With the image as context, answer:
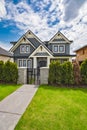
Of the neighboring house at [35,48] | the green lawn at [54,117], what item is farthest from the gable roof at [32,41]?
the green lawn at [54,117]

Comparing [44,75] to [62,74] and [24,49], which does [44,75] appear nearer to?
[62,74]

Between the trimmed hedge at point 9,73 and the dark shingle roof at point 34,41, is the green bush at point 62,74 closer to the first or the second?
the trimmed hedge at point 9,73

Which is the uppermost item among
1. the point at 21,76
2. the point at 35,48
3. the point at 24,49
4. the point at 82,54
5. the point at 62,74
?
the point at 35,48

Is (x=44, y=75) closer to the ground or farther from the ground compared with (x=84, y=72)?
closer to the ground

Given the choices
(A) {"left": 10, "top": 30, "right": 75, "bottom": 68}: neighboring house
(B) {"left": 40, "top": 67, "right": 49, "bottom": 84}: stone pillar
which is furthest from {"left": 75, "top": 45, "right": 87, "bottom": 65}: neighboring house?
(B) {"left": 40, "top": 67, "right": 49, "bottom": 84}: stone pillar

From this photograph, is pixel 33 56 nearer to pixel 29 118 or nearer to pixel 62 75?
pixel 62 75

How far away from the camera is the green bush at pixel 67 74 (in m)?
10.0

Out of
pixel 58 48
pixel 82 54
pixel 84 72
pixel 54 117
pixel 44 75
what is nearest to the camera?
pixel 54 117

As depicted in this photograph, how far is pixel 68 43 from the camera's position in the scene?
23.1 meters

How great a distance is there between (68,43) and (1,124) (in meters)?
20.9

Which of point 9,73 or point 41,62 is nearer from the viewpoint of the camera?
point 9,73

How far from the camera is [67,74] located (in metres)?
10.1

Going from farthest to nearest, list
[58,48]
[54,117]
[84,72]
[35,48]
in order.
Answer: [58,48] < [35,48] < [84,72] < [54,117]

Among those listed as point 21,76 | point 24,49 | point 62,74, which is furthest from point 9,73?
point 24,49
